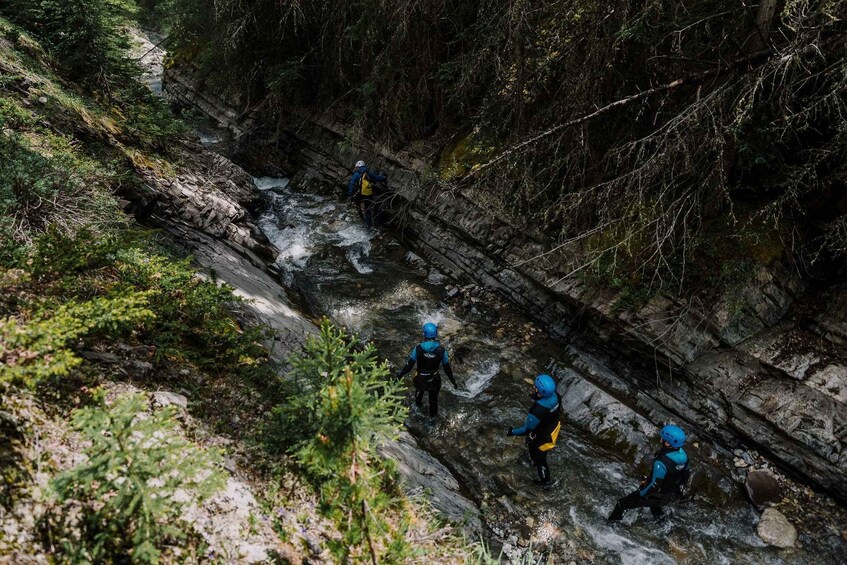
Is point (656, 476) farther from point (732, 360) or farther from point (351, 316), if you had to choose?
point (351, 316)

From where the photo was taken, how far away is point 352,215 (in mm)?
12930

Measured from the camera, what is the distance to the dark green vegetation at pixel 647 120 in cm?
607

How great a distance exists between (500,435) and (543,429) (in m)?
1.06

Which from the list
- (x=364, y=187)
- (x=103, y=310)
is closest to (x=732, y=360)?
(x=103, y=310)

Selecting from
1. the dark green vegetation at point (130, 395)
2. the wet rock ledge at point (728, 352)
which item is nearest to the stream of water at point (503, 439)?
the wet rock ledge at point (728, 352)

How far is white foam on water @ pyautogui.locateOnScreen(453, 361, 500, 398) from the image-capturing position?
8047mm

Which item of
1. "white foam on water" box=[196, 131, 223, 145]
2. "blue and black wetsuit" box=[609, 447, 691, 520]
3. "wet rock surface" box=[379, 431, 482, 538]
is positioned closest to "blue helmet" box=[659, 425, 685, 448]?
"blue and black wetsuit" box=[609, 447, 691, 520]

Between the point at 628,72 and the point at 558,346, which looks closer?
the point at 628,72

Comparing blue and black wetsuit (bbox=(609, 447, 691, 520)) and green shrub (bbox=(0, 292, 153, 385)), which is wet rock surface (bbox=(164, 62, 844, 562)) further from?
green shrub (bbox=(0, 292, 153, 385))

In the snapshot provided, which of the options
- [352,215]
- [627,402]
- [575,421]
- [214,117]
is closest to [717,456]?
[627,402]

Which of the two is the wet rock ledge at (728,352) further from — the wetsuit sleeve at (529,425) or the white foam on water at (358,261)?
the white foam on water at (358,261)

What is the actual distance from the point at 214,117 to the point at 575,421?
18.4 meters

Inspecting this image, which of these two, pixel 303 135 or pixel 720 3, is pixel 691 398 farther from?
pixel 303 135

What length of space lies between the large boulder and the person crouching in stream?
8.93 ft
